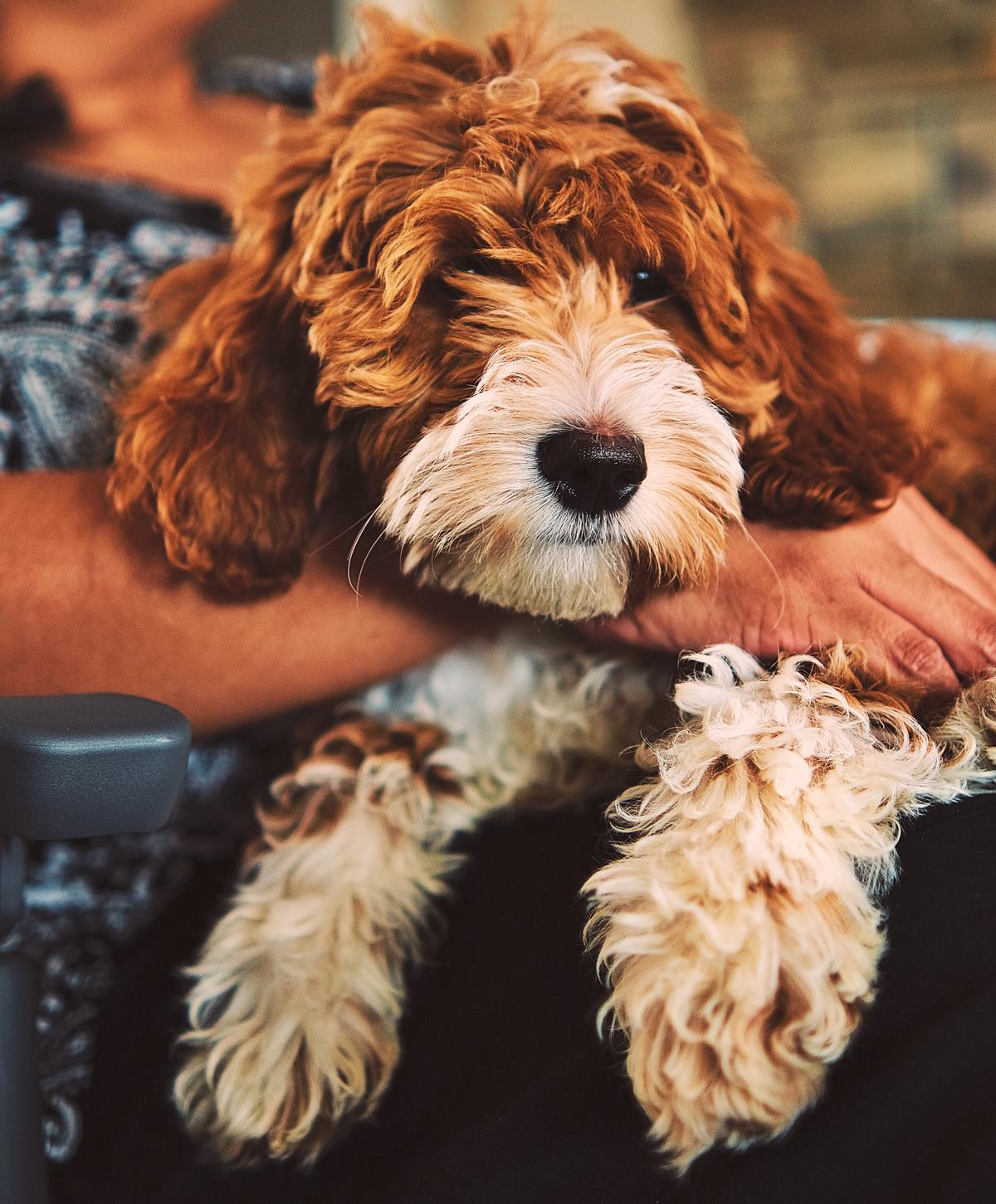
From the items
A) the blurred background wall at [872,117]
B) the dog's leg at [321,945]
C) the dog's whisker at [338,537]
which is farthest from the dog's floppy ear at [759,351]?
the blurred background wall at [872,117]

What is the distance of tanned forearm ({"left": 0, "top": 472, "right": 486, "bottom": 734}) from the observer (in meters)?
1.15

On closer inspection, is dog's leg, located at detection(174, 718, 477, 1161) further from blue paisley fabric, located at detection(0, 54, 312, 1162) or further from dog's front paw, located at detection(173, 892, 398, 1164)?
blue paisley fabric, located at detection(0, 54, 312, 1162)

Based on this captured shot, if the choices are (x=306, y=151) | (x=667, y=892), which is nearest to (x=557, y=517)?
(x=667, y=892)

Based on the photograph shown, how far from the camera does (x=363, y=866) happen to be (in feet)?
4.30

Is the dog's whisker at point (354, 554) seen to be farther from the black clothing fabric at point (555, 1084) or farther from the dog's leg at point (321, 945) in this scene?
the black clothing fabric at point (555, 1084)

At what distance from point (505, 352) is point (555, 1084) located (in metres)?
0.71

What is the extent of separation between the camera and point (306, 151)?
1.20 metres

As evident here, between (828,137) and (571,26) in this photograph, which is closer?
(571,26)

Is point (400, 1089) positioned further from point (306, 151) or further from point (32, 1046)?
point (306, 151)

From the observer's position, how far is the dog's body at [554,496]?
2.96ft

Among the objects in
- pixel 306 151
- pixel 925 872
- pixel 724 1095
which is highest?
pixel 306 151

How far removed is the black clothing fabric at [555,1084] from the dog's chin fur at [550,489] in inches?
12.1

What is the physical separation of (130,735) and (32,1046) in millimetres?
272

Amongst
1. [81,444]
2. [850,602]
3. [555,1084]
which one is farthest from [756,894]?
[81,444]
